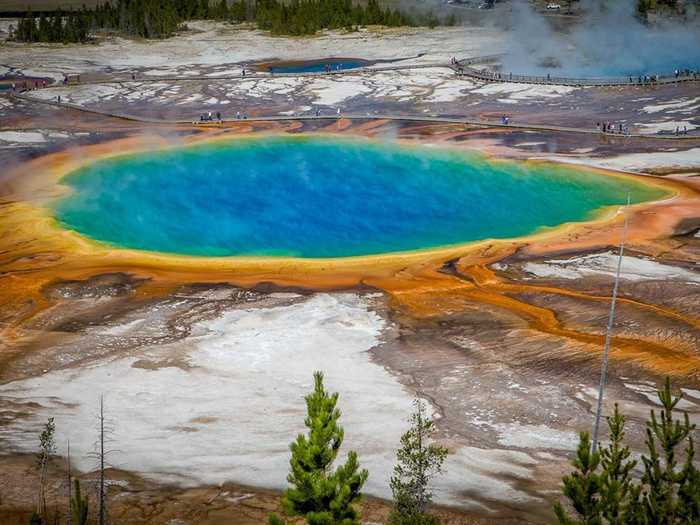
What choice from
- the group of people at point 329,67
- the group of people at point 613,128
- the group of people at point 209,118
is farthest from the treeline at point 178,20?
the group of people at point 613,128

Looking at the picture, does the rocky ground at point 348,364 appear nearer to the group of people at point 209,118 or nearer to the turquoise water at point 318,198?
the turquoise water at point 318,198

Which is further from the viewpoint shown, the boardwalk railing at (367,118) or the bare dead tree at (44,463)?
the boardwalk railing at (367,118)

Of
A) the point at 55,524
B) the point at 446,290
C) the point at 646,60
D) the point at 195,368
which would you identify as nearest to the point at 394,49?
the point at 646,60

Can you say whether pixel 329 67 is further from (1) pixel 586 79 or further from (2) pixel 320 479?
(2) pixel 320 479

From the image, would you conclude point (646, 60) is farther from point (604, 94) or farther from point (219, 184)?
point (219, 184)

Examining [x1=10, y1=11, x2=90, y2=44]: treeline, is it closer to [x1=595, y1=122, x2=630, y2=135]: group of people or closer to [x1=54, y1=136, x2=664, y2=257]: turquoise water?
[x1=54, y1=136, x2=664, y2=257]: turquoise water

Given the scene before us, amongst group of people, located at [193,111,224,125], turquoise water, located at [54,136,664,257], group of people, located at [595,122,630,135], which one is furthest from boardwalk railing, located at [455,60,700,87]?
group of people, located at [193,111,224,125]

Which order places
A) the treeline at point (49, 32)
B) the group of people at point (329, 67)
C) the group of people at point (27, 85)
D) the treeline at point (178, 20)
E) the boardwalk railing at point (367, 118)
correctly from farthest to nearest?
the treeline at point (178, 20), the treeline at point (49, 32), the group of people at point (329, 67), the group of people at point (27, 85), the boardwalk railing at point (367, 118)
